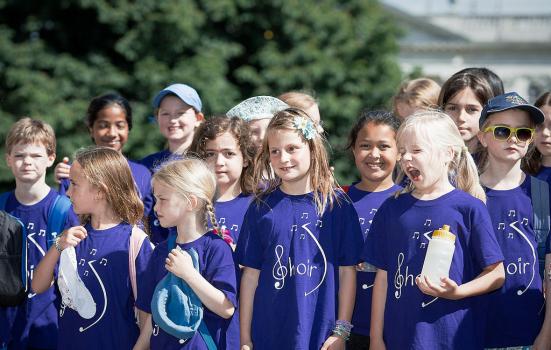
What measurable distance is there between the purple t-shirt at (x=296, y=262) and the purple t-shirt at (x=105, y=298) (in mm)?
672

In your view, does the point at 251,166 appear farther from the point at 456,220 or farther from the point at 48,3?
the point at 48,3

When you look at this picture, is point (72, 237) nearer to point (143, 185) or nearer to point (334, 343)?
point (143, 185)

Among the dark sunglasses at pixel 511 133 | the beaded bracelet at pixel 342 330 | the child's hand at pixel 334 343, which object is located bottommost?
the child's hand at pixel 334 343

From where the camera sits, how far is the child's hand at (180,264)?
4.21 m

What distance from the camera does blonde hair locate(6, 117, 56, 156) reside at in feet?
18.6

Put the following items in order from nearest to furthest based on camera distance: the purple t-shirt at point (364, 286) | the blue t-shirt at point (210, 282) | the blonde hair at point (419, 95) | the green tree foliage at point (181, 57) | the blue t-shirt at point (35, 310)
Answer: the blue t-shirt at point (210, 282) < the purple t-shirt at point (364, 286) < the blue t-shirt at point (35, 310) < the blonde hair at point (419, 95) < the green tree foliage at point (181, 57)

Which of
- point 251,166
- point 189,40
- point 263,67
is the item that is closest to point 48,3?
point 189,40

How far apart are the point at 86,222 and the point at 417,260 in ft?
6.35

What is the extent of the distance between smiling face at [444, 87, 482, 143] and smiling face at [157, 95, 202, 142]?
193 cm

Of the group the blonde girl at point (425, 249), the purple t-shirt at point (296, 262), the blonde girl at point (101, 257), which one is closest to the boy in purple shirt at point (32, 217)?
the blonde girl at point (101, 257)

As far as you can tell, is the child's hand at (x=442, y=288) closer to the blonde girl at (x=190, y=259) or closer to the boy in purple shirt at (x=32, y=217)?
the blonde girl at (x=190, y=259)

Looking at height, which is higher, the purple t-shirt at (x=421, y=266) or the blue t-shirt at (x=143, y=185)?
the blue t-shirt at (x=143, y=185)

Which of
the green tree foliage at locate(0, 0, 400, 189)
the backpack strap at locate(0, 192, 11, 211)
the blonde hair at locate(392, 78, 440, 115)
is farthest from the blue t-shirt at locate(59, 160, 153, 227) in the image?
the green tree foliage at locate(0, 0, 400, 189)

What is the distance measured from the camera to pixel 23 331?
537cm
